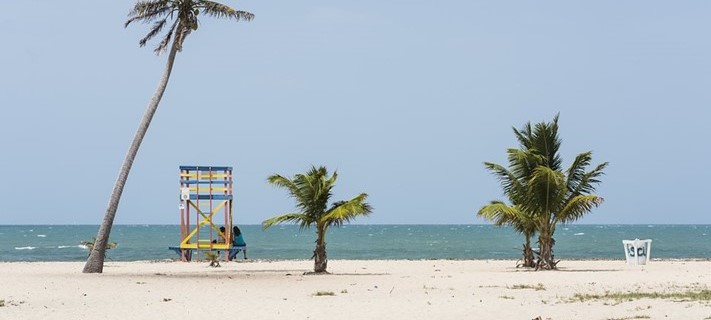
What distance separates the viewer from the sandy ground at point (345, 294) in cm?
1741

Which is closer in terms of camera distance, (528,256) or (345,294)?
(345,294)

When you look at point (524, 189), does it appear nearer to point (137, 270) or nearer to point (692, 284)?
point (692, 284)

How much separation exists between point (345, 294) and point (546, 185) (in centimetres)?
1072

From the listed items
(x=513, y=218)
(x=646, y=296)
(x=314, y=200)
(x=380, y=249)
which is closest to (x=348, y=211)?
(x=314, y=200)

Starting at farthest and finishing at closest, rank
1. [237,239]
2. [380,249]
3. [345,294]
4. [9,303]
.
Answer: [380,249], [237,239], [345,294], [9,303]

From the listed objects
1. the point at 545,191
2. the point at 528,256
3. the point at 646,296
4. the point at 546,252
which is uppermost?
the point at 545,191

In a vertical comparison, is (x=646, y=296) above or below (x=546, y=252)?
below

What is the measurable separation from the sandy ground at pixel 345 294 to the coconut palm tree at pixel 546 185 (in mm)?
1915

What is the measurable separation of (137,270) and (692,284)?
17410 mm

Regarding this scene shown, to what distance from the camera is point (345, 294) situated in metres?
21.7

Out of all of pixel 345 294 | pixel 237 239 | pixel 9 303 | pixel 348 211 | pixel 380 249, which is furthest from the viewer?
pixel 380 249

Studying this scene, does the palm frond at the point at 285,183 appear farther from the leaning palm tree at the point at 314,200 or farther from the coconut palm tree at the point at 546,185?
the coconut palm tree at the point at 546,185

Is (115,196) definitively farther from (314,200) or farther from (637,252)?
(637,252)

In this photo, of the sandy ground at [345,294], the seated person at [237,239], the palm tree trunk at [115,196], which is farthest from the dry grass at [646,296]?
the seated person at [237,239]
